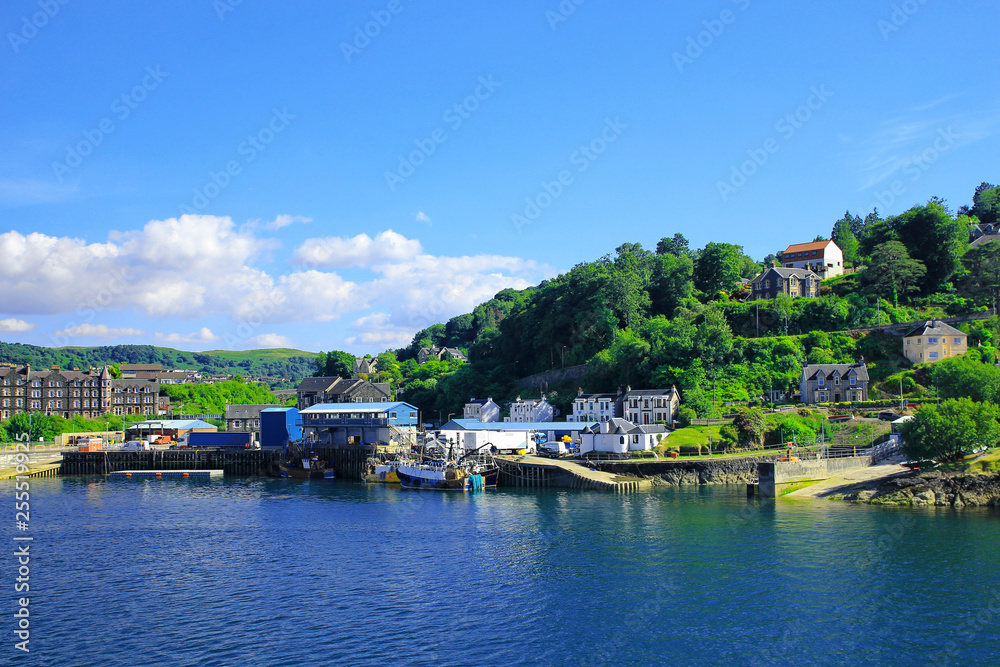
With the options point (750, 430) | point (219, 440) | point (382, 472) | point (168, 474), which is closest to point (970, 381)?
point (750, 430)

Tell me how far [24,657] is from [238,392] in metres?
159

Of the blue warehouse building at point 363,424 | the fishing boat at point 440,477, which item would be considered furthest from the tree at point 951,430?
the blue warehouse building at point 363,424

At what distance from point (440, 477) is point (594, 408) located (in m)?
27.3

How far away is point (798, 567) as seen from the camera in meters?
35.2

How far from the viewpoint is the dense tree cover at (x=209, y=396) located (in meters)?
158

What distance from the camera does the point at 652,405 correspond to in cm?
8312

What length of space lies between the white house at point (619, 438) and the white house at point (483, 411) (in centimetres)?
2911

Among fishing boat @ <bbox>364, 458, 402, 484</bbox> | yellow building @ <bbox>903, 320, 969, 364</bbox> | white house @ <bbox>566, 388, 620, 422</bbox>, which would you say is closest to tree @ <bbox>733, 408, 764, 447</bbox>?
white house @ <bbox>566, 388, 620, 422</bbox>

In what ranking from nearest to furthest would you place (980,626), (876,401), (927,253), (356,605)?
(980,626) → (356,605) → (876,401) → (927,253)

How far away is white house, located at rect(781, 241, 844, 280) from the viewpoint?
12325cm

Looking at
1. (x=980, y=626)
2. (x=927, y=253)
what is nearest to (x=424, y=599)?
(x=980, y=626)

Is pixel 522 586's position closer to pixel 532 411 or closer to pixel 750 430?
Answer: pixel 750 430

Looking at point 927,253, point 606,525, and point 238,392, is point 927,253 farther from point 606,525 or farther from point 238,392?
point 238,392

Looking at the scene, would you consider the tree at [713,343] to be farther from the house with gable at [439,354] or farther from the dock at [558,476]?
the house with gable at [439,354]
